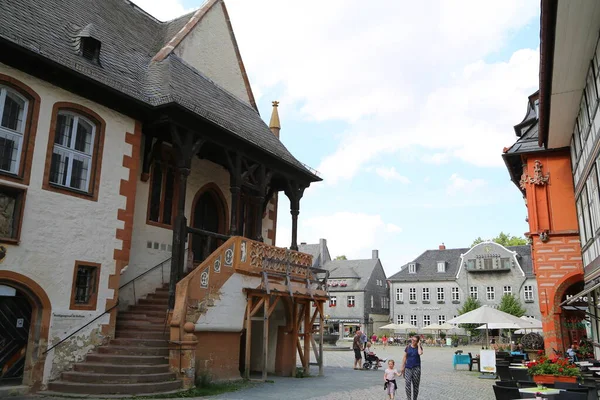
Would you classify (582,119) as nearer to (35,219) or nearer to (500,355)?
(500,355)

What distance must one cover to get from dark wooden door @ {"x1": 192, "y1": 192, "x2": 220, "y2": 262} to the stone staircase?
413 cm

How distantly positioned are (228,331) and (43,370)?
436cm

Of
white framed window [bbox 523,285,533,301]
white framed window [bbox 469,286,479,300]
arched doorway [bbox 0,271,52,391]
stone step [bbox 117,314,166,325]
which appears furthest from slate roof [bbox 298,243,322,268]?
arched doorway [bbox 0,271,52,391]

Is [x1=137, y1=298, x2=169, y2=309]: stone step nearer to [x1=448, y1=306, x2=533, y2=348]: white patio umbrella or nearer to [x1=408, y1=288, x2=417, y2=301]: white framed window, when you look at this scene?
[x1=448, y1=306, x2=533, y2=348]: white patio umbrella

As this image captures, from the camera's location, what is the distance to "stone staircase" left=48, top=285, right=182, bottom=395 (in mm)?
10242

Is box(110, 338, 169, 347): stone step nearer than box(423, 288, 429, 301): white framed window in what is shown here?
Yes

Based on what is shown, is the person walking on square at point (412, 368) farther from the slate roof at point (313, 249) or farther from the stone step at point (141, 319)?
the slate roof at point (313, 249)

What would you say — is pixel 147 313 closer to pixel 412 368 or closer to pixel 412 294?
pixel 412 368

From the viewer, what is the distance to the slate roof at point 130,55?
11.7m

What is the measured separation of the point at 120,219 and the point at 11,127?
307cm

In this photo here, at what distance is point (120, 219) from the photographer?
1255 cm

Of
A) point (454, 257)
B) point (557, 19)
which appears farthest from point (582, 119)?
point (454, 257)

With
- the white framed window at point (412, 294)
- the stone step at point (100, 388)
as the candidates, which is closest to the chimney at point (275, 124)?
the stone step at point (100, 388)

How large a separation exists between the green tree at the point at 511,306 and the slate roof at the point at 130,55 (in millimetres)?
39624
